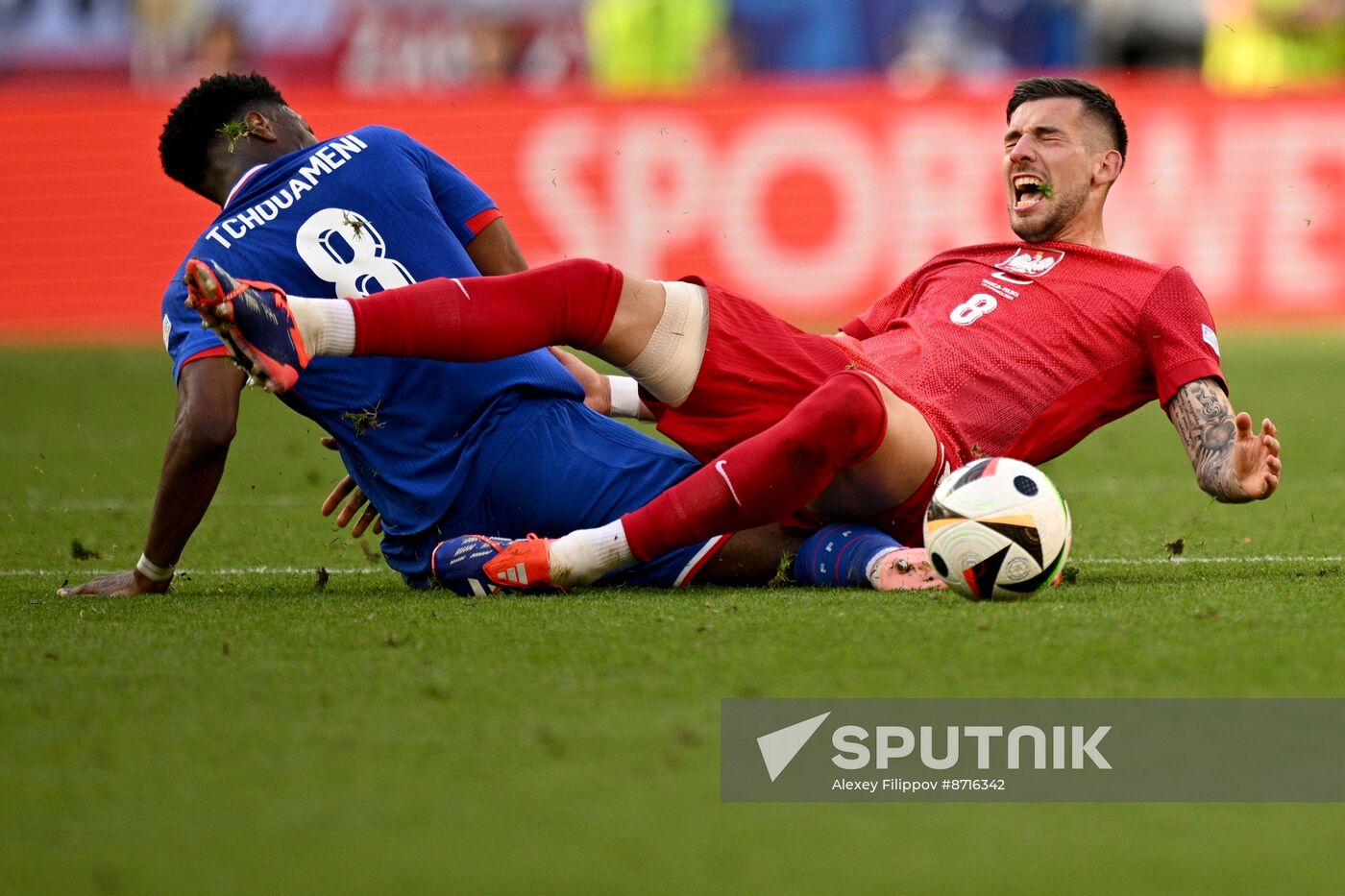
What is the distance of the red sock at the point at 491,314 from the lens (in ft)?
14.0

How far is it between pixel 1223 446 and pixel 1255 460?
0.43 ft

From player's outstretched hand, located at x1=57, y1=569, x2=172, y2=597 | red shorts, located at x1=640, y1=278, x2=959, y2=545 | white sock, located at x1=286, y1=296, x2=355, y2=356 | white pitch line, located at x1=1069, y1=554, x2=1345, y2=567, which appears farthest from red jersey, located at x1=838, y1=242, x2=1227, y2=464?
player's outstretched hand, located at x1=57, y1=569, x2=172, y2=597

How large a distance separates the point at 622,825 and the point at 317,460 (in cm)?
633

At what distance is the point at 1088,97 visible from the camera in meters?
5.44

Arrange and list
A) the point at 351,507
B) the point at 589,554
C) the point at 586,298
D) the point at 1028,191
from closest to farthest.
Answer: the point at 586,298 < the point at 589,554 < the point at 351,507 < the point at 1028,191

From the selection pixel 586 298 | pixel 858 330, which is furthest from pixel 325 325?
pixel 858 330

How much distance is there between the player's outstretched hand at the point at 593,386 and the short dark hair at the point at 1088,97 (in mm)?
Result: 1484

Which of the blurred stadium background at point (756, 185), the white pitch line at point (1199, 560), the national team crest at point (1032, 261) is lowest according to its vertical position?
the blurred stadium background at point (756, 185)

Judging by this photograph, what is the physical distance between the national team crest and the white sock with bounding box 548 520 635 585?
1517mm

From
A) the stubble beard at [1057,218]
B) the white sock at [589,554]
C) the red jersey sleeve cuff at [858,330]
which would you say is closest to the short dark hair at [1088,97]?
the stubble beard at [1057,218]

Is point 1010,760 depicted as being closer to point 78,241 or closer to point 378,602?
point 378,602

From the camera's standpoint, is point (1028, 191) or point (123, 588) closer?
point (123, 588)

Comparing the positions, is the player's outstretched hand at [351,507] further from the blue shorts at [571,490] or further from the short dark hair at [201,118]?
the short dark hair at [201,118]

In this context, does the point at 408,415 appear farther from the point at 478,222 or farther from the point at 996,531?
the point at 996,531
